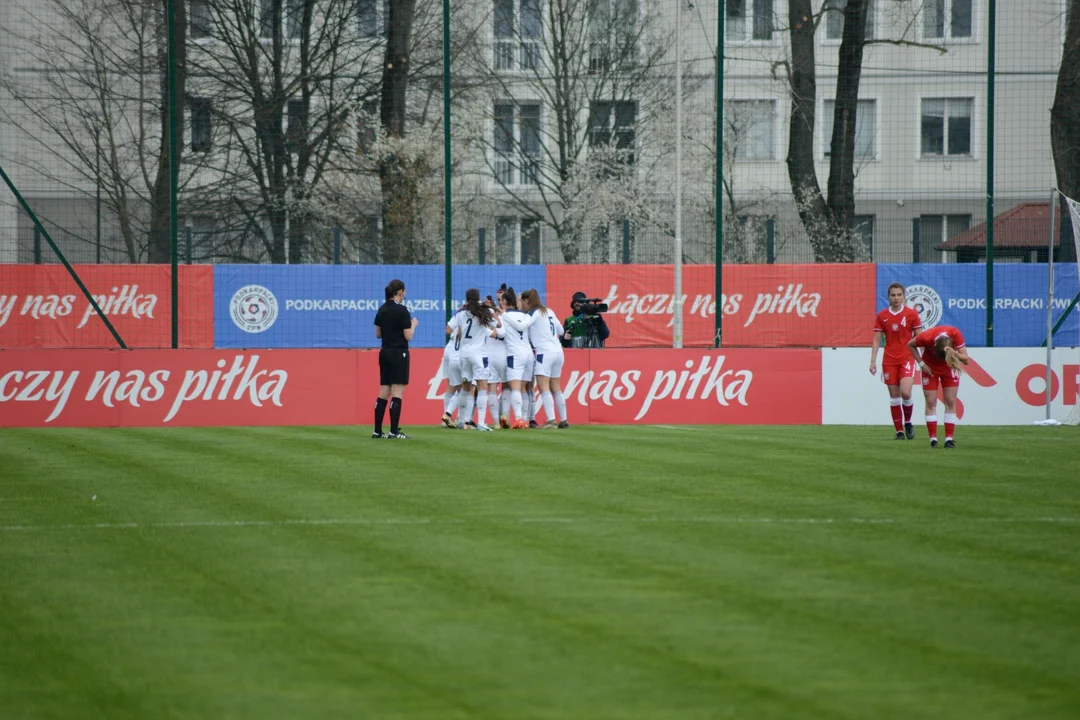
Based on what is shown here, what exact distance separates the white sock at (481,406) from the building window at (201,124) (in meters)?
9.30

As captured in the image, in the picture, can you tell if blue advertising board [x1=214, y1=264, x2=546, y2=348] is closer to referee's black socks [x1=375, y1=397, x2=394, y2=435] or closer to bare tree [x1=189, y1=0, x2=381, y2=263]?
bare tree [x1=189, y1=0, x2=381, y2=263]

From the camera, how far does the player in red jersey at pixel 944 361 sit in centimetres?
1644

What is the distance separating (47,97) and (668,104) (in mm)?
17088

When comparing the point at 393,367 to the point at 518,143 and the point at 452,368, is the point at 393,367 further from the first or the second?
the point at 518,143

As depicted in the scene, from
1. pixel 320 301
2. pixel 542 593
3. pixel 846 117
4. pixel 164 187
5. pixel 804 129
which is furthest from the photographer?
pixel 804 129

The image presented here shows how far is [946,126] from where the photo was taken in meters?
26.0

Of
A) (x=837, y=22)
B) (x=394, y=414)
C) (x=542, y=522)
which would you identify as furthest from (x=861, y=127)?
(x=542, y=522)

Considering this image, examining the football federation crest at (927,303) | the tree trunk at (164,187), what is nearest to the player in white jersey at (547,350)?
A: the tree trunk at (164,187)

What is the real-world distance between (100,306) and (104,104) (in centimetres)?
403

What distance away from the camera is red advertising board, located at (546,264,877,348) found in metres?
27.8

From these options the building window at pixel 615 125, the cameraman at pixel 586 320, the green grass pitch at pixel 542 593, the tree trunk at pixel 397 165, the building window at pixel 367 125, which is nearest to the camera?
the green grass pitch at pixel 542 593

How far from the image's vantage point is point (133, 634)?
21.6ft

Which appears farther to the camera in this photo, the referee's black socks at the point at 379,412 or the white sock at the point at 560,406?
the white sock at the point at 560,406

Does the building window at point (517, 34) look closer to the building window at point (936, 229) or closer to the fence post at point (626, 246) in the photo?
the fence post at point (626, 246)
